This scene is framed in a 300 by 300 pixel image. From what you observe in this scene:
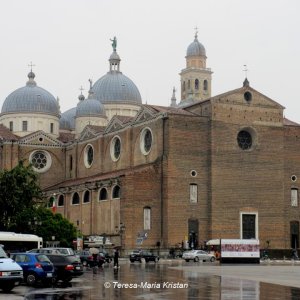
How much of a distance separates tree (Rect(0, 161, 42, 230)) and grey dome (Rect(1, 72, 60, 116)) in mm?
34454

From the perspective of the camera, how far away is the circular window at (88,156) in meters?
83.6

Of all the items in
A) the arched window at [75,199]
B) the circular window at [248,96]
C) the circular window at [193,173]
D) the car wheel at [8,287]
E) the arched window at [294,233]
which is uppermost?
the circular window at [248,96]

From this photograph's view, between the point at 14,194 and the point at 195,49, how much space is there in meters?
71.5

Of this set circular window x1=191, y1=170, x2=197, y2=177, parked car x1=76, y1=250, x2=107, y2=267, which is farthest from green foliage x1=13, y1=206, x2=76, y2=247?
circular window x1=191, y1=170, x2=197, y2=177

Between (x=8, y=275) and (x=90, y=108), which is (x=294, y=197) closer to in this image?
(x=90, y=108)

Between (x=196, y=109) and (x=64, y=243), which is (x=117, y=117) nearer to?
(x=196, y=109)

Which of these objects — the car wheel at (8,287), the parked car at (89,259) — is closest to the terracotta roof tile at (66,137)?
the parked car at (89,259)

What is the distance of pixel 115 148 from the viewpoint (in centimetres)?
7875

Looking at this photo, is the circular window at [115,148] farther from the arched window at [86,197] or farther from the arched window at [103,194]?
the arched window at [103,194]

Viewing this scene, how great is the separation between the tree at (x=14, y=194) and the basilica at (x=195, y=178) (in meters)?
12.7

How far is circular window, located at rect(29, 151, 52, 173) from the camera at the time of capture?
283 ft

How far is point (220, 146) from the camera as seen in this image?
227 feet

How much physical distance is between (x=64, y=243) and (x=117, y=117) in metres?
21.7

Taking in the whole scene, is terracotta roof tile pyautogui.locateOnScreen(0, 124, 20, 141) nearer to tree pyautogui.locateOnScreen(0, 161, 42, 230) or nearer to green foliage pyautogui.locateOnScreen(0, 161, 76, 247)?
green foliage pyautogui.locateOnScreen(0, 161, 76, 247)
